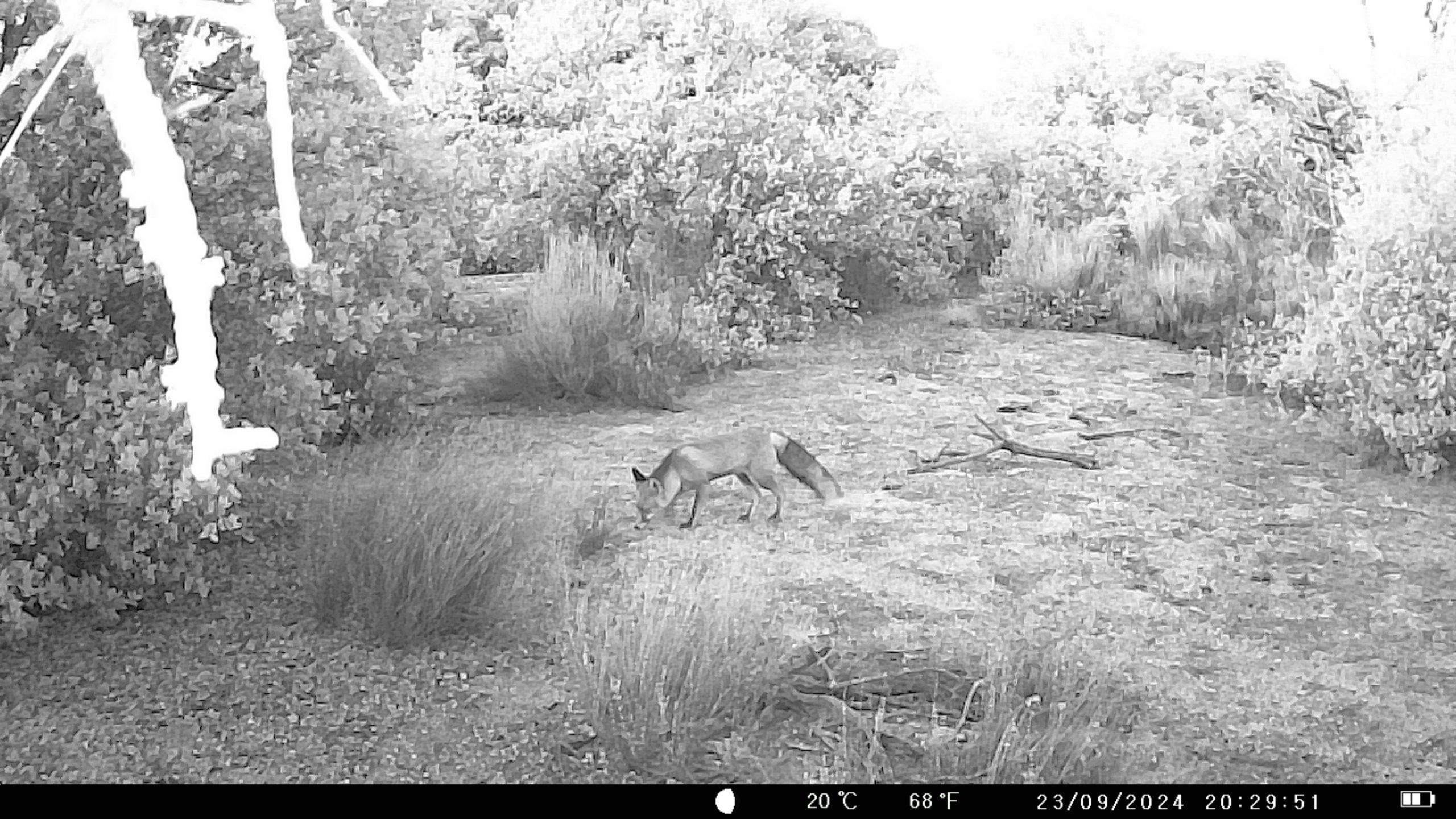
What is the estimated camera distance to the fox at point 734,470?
7.06 feet

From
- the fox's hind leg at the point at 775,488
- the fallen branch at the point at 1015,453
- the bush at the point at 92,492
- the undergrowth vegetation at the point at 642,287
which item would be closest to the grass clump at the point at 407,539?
the undergrowth vegetation at the point at 642,287

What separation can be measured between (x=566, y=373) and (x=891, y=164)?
641mm

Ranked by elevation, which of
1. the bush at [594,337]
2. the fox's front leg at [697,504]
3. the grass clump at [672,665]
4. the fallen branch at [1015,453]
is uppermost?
the bush at [594,337]

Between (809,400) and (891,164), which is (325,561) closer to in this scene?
(809,400)

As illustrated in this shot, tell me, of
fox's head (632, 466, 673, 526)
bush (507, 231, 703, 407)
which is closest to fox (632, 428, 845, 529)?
fox's head (632, 466, 673, 526)

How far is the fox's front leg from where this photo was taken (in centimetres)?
212

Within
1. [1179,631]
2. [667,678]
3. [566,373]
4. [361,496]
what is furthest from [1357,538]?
[361,496]

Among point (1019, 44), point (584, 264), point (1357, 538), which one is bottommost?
point (1357, 538)

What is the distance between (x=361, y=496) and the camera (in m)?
2.16

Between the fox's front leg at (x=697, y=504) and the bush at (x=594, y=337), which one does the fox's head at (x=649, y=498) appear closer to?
the fox's front leg at (x=697, y=504)

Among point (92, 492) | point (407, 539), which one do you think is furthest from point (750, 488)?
point (92, 492)

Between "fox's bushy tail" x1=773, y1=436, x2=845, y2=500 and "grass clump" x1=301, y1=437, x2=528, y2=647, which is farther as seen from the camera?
"fox's bushy tail" x1=773, y1=436, x2=845, y2=500
